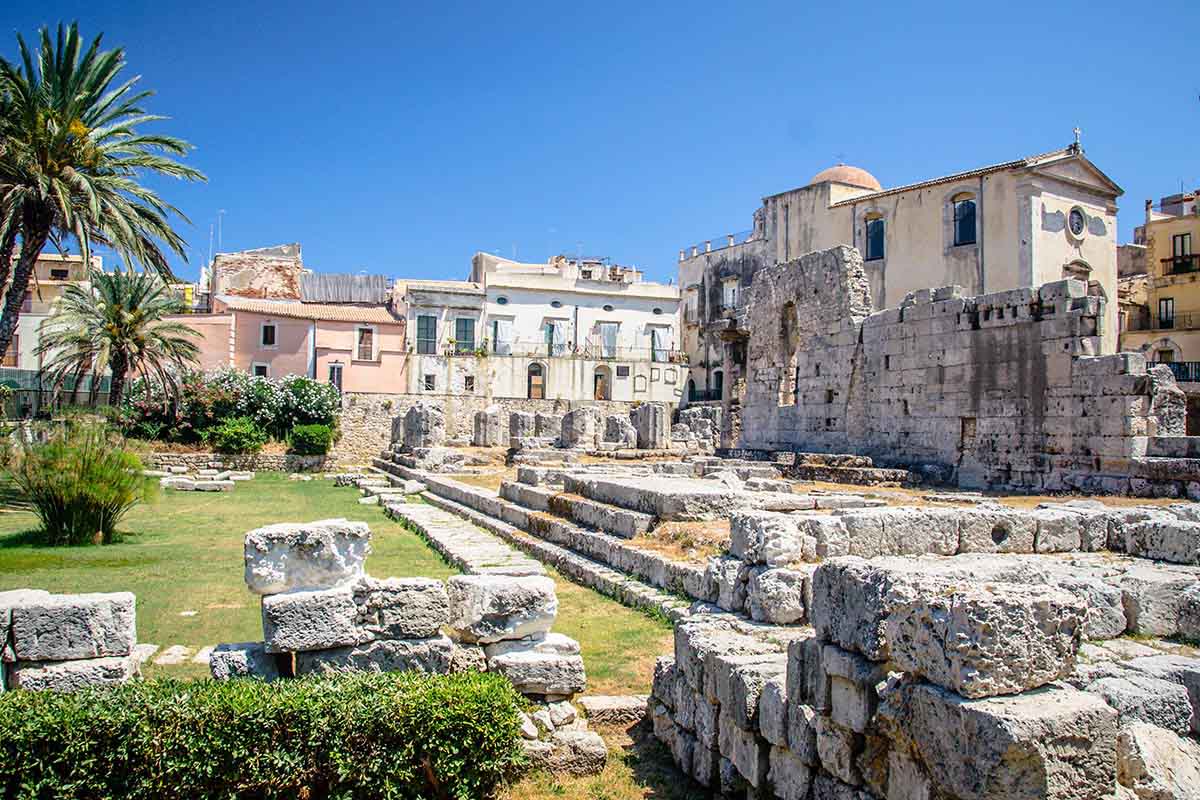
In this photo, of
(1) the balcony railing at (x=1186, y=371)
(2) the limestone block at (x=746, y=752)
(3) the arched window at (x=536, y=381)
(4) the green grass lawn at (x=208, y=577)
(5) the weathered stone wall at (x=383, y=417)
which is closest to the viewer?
(2) the limestone block at (x=746, y=752)

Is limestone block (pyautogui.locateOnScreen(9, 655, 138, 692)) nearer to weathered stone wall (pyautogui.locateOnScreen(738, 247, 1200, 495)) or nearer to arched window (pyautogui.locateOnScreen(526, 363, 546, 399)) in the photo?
weathered stone wall (pyautogui.locateOnScreen(738, 247, 1200, 495))

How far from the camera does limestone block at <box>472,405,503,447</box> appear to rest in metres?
33.5

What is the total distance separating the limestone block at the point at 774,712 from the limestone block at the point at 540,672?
1550 mm

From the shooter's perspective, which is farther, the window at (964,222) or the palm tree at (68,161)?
the window at (964,222)

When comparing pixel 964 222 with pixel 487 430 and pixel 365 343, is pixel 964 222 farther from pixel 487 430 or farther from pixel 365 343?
pixel 365 343

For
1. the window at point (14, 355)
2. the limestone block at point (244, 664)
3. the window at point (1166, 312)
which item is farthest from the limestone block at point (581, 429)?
the window at point (14, 355)

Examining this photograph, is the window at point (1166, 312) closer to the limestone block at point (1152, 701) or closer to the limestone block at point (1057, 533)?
the limestone block at point (1057, 533)

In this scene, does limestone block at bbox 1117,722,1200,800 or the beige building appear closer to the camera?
limestone block at bbox 1117,722,1200,800

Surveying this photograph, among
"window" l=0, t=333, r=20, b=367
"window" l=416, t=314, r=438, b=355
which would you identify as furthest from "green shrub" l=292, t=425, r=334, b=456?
"window" l=0, t=333, r=20, b=367

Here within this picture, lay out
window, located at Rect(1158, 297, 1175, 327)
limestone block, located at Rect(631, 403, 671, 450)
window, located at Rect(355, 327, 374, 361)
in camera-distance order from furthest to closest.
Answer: window, located at Rect(355, 327, 374, 361) → window, located at Rect(1158, 297, 1175, 327) → limestone block, located at Rect(631, 403, 671, 450)

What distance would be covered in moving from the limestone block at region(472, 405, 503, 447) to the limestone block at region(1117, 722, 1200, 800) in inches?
1192

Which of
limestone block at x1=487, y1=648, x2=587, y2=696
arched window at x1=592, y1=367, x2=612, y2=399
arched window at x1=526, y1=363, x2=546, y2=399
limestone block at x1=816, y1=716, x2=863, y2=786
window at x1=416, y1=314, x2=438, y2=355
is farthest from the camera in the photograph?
arched window at x1=592, y1=367, x2=612, y2=399

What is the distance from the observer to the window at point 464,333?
165ft

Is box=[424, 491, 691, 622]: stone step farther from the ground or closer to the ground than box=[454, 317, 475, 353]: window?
closer to the ground
